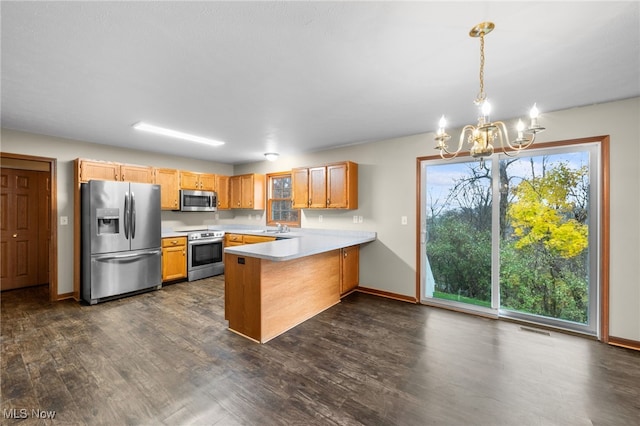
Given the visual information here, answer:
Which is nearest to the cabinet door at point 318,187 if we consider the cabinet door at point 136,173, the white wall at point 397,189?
the white wall at point 397,189

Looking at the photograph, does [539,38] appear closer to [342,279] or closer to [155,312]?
[342,279]

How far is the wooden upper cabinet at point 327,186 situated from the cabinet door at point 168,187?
7.60 feet

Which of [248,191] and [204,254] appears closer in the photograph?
[204,254]

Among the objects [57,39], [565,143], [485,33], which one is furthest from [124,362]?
[565,143]

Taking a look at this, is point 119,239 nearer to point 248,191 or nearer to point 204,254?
point 204,254

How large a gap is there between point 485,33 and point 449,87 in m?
0.76

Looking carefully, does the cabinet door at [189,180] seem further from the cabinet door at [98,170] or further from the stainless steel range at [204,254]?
the cabinet door at [98,170]

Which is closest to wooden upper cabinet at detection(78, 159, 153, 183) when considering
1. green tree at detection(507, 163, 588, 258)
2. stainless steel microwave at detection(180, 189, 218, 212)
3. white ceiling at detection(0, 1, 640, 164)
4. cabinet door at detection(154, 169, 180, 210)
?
cabinet door at detection(154, 169, 180, 210)

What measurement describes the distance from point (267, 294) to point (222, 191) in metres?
3.96

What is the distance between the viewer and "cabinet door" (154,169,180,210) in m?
5.02

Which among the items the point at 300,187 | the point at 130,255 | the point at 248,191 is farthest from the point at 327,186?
the point at 130,255

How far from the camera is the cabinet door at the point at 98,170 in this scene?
4.08 m

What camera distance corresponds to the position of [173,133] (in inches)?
151

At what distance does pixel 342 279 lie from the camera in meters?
4.07
